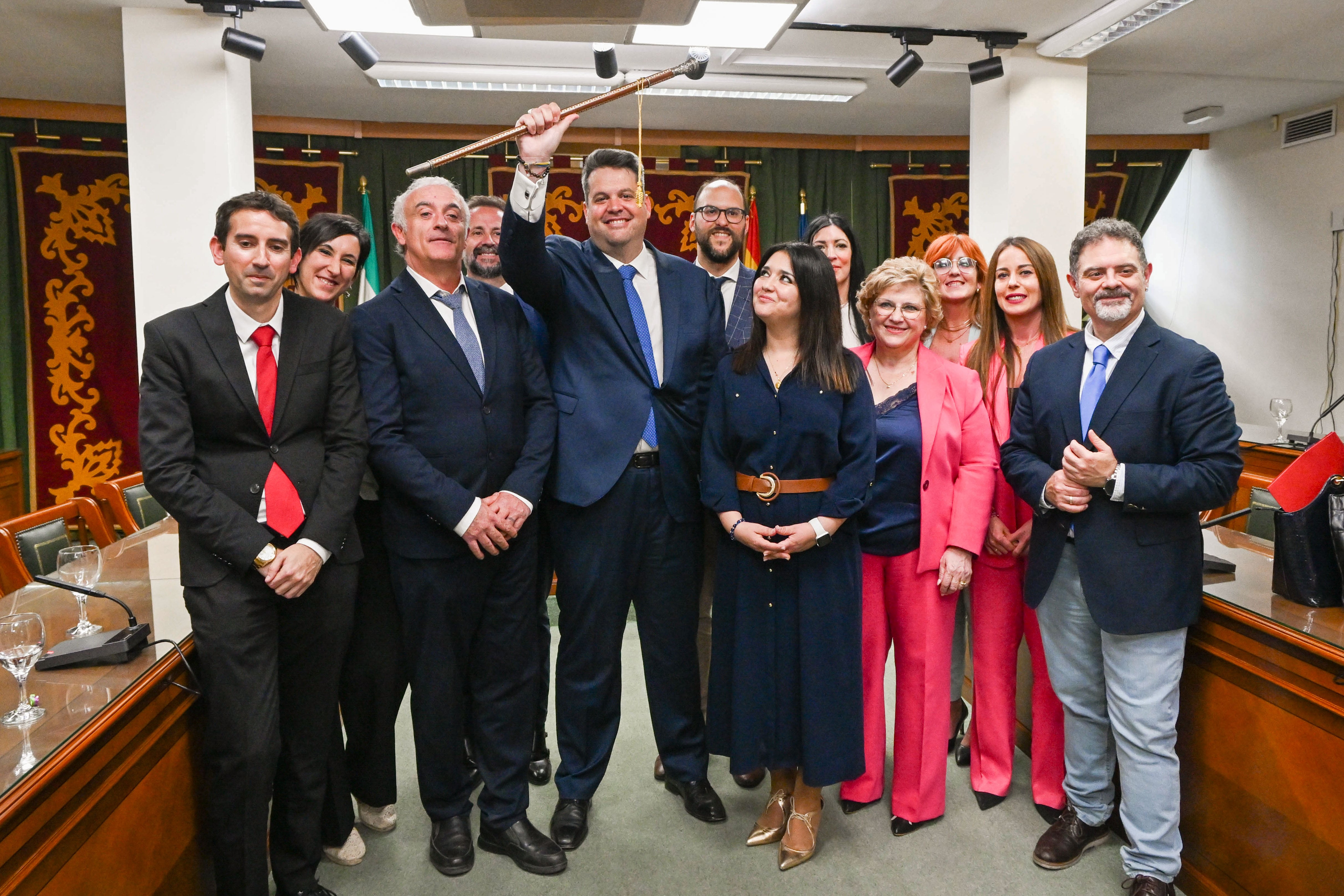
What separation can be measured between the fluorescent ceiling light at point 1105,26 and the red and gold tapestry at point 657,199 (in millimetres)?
2263

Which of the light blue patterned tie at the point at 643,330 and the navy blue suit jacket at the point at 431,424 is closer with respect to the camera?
the navy blue suit jacket at the point at 431,424

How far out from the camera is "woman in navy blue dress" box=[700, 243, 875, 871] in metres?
2.26

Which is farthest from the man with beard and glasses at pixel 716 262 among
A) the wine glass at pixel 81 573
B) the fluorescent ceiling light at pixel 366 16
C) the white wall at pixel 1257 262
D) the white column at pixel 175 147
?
the white wall at pixel 1257 262

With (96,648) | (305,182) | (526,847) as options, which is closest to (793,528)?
(526,847)

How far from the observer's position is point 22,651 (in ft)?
5.30

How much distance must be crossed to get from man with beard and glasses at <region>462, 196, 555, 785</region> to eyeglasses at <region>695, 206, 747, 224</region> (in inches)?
27.5

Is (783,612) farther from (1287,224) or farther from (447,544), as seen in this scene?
(1287,224)

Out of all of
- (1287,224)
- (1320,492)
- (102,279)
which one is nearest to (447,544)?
(1320,492)

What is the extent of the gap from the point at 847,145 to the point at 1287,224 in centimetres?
321

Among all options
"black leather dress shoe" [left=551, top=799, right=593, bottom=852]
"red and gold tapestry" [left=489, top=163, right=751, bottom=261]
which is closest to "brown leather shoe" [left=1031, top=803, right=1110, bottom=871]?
"black leather dress shoe" [left=551, top=799, right=593, bottom=852]

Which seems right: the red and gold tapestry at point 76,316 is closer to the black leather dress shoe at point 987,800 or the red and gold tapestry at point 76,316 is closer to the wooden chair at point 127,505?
the wooden chair at point 127,505

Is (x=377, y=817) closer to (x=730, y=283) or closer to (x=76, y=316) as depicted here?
(x=730, y=283)

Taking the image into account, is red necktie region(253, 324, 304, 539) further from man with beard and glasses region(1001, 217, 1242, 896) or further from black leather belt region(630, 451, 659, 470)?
man with beard and glasses region(1001, 217, 1242, 896)

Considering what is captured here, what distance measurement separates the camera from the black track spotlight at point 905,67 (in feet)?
13.9
